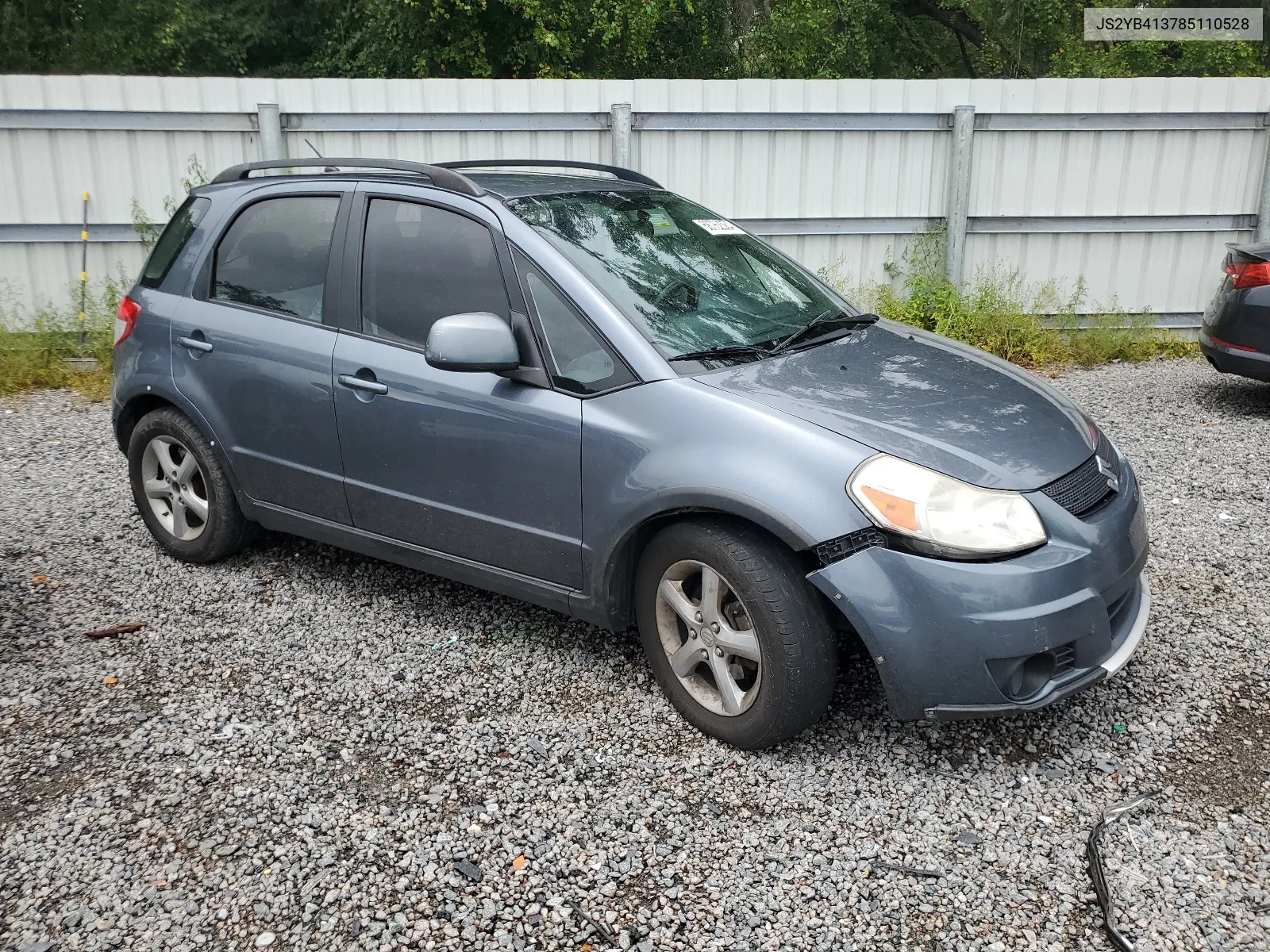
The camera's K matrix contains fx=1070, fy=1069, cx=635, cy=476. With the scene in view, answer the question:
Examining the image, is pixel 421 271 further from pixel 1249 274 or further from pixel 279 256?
pixel 1249 274

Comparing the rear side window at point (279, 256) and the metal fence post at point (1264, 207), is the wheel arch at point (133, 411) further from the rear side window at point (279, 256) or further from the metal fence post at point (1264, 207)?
the metal fence post at point (1264, 207)

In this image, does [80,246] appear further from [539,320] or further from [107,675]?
[539,320]

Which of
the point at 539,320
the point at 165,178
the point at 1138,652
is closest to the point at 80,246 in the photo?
the point at 165,178

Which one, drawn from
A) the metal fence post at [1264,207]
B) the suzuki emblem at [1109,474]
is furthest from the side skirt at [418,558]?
the metal fence post at [1264,207]

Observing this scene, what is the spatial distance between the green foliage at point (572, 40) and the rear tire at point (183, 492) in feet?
43.1

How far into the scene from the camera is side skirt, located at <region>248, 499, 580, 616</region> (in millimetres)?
3758

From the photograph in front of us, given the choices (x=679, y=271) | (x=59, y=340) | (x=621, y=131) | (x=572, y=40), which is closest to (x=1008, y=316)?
(x=621, y=131)

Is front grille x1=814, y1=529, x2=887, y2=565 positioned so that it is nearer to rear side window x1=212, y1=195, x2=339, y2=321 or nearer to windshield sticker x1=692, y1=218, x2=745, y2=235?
windshield sticker x1=692, y1=218, x2=745, y2=235

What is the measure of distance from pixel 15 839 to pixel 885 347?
3.20 m

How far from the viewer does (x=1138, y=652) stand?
4.01 metres

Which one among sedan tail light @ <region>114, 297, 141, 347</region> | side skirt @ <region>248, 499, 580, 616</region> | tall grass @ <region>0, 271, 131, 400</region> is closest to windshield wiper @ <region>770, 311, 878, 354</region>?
side skirt @ <region>248, 499, 580, 616</region>

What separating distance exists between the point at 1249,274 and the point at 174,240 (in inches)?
250

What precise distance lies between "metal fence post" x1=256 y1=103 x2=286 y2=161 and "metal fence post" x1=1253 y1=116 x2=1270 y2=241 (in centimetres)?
832

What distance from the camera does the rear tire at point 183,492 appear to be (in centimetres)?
470
